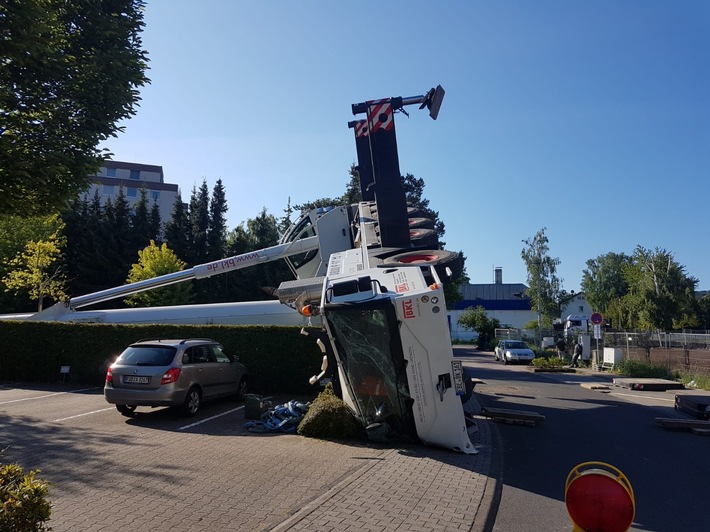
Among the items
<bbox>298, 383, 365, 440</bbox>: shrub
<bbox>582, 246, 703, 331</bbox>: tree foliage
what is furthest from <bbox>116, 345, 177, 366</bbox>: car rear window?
<bbox>582, 246, 703, 331</bbox>: tree foliage

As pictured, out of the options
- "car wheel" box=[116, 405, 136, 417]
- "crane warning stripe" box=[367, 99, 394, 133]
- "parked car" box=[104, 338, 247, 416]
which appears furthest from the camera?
"crane warning stripe" box=[367, 99, 394, 133]

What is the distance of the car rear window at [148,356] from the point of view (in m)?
11.0

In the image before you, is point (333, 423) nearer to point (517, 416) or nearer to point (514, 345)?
point (517, 416)

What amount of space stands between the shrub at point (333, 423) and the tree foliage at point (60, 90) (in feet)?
16.7

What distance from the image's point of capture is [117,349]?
16.4 meters

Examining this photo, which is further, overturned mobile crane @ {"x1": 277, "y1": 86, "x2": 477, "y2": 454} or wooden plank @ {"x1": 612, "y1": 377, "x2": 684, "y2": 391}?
wooden plank @ {"x1": 612, "y1": 377, "x2": 684, "y2": 391}

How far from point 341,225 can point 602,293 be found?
9031 cm

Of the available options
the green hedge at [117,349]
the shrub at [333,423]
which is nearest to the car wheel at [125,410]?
the shrub at [333,423]

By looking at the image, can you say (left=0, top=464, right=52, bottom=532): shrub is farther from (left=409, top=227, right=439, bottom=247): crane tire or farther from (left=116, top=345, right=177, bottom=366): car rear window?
(left=409, top=227, right=439, bottom=247): crane tire

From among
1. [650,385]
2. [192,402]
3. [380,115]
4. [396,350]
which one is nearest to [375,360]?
[396,350]

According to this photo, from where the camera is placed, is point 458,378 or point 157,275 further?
point 157,275

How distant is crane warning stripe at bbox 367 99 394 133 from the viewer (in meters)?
12.7

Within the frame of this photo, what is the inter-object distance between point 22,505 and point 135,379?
26.1ft

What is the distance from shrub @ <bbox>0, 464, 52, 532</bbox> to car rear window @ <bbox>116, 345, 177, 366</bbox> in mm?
7727
